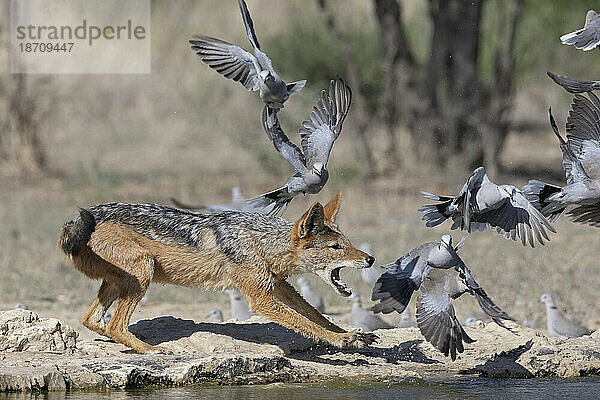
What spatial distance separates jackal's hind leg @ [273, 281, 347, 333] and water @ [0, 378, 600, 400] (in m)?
0.85

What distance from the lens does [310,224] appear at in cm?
761

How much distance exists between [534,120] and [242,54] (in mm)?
18583

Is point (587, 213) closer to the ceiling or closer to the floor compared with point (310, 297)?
closer to the ceiling

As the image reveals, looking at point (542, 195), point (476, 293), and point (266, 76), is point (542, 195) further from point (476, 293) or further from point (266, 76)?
point (266, 76)

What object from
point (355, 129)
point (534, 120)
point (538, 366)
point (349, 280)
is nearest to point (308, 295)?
point (349, 280)

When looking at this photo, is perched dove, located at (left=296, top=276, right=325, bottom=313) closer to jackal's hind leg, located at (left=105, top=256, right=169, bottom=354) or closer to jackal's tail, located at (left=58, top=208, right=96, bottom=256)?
jackal's hind leg, located at (left=105, top=256, right=169, bottom=354)

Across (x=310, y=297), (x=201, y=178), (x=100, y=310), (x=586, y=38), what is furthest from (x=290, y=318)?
(x=201, y=178)

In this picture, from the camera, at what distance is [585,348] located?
25.7 ft

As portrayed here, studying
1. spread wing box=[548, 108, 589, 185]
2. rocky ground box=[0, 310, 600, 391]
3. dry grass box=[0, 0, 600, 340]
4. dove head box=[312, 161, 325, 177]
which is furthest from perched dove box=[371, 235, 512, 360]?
dry grass box=[0, 0, 600, 340]

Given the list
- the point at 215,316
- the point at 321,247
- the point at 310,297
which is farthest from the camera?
the point at 310,297

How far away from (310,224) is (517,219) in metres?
1.49

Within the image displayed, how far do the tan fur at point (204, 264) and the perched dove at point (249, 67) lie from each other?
1.02 metres

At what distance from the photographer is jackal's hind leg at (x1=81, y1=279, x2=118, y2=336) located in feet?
25.7

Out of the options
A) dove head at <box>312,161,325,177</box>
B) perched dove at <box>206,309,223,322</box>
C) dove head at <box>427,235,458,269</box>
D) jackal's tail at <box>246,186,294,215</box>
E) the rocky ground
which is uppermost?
dove head at <box>312,161,325,177</box>
